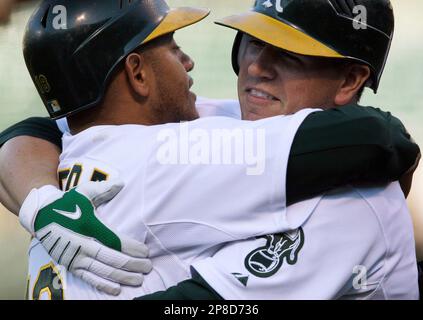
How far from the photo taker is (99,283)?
1.71 metres

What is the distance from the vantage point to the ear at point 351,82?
82.0 inches

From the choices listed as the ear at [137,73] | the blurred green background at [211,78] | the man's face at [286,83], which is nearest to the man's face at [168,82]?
the ear at [137,73]

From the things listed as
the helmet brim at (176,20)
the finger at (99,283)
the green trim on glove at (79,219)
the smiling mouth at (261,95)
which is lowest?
the finger at (99,283)

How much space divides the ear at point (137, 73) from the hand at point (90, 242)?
0.33m

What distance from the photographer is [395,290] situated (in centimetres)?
177

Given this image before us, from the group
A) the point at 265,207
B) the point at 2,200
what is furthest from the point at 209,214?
the point at 2,200

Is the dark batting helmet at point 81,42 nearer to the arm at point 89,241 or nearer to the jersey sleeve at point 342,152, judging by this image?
the arm at point 89,241

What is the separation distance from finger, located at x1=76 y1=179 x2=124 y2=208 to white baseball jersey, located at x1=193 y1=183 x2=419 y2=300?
0.25m

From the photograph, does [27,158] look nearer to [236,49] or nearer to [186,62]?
[186,62]

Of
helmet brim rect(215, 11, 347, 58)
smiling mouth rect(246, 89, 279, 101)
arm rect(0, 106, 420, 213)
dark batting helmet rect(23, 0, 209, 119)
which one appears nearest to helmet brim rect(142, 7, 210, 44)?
dark batting helmet rect(23, 0, 209, 119)

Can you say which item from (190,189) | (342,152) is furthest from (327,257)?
(190,189)

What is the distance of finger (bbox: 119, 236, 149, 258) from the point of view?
1711 mm

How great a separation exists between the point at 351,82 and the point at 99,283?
0.85m

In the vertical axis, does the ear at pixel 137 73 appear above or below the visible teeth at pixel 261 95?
above
